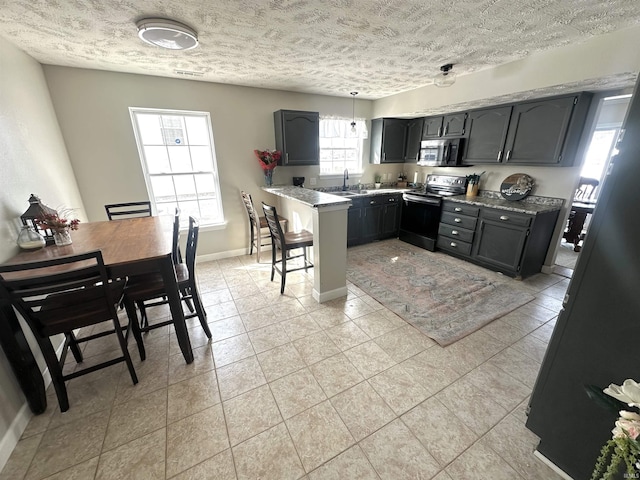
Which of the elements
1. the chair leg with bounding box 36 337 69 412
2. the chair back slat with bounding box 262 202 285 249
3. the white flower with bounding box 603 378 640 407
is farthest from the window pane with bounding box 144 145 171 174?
the white flower with bounding box 603 378 640 407

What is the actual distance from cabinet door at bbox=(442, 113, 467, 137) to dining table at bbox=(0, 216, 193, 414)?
4.12 m

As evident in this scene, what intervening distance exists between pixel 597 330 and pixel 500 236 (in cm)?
252

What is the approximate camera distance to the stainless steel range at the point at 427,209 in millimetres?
4062

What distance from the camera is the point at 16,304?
4.41ft

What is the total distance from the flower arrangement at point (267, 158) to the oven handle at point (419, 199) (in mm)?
2286

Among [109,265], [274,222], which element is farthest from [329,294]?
[109,265]

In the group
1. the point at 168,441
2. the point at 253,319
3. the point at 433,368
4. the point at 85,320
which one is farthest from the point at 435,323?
the point at 85,320

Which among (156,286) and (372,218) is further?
(372,218)

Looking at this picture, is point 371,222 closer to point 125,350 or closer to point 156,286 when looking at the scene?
point 156,286

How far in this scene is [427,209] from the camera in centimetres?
414

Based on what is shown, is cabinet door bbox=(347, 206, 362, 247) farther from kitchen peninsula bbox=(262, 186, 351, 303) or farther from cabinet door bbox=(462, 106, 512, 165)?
cabinet door bbox=(462, 106, 512, 165)

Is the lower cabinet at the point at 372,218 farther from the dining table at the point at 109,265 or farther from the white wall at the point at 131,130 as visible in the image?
the dining table at the point at 109,265

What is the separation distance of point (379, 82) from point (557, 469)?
3.99m

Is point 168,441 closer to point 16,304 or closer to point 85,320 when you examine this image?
point 85,320
